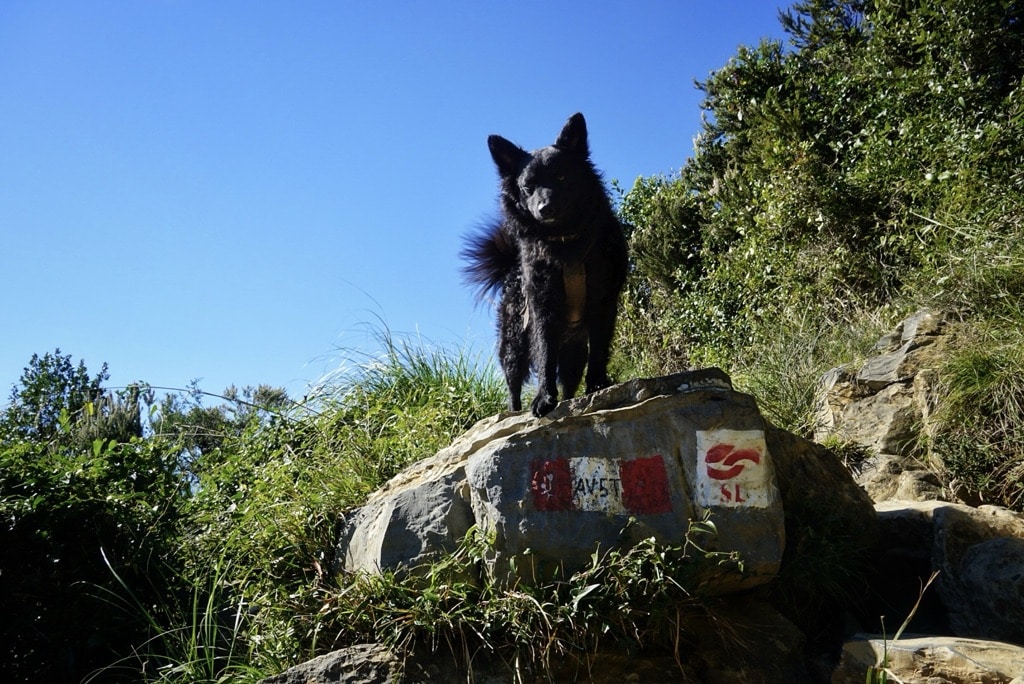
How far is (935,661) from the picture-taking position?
331 cm

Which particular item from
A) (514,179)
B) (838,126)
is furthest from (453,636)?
(838,126)

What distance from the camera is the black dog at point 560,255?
4.30m

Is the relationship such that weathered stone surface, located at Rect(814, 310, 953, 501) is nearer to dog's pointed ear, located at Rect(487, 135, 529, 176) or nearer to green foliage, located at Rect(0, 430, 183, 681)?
dog's pointed ear, located at Rect(487, 135, 529, 176)

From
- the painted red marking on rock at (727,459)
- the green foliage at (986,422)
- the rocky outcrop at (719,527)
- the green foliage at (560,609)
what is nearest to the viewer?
the green foliage at (560,609)

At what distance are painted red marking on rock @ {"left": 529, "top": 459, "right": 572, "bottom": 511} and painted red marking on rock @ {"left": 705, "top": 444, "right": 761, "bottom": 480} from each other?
652 millimetres

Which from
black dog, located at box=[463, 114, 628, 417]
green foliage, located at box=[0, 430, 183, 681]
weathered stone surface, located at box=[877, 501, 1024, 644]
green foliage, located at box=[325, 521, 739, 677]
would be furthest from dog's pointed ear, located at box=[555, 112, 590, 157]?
green foliage, located at box=[0, 430, 183, 681]

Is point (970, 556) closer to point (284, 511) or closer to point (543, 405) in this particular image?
point (543, 405)

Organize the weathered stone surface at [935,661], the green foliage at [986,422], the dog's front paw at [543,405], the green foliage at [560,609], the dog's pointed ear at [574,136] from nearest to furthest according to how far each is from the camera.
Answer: the weathered stone surface at [935,661] → the green foliage at [560,609] → the dog's front paw at [543,405] → the dog's pointed ear at [574,136] → the green foliage at [986,422]

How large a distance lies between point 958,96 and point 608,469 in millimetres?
6208

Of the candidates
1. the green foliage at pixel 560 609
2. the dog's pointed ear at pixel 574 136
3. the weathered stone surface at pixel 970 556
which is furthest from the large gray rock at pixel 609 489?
the dog's pointed ear at pixel 574 136

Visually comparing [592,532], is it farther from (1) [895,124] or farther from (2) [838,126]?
(2) [838,126]

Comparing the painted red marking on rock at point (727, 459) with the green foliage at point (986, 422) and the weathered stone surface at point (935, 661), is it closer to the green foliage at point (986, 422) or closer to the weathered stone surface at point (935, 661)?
the weathered stone surface at point (935, 661)

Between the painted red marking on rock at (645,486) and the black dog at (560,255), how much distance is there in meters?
0.55

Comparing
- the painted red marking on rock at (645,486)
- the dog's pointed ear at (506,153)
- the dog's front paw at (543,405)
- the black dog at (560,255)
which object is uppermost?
the dog's pointed ear at (506,153)
